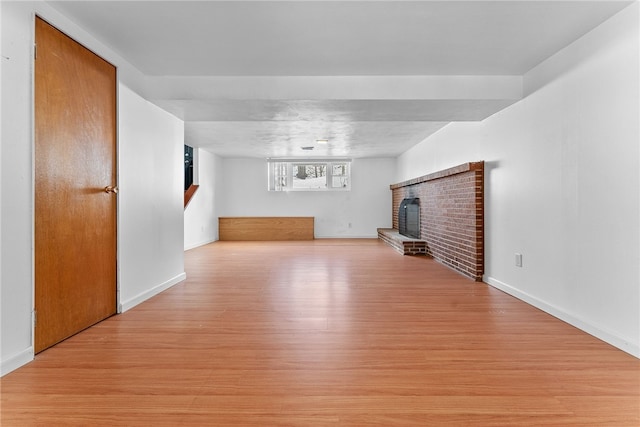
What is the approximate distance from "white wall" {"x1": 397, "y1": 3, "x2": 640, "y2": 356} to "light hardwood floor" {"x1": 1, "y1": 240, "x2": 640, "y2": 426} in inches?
9.1

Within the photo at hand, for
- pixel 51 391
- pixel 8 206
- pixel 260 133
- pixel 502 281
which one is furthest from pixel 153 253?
pixel 502 281

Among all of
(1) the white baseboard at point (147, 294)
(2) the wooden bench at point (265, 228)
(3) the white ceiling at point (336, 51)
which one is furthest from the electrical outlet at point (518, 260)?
(2) the wooden bench at point (265, 228)

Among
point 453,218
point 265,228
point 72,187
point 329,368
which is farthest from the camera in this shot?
point 265,228

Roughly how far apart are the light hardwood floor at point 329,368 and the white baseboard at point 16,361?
0.13 ft

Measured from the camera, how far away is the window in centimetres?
877

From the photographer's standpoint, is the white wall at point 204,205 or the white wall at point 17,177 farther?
the white wall at point 204,205

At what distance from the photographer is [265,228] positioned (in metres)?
8.45

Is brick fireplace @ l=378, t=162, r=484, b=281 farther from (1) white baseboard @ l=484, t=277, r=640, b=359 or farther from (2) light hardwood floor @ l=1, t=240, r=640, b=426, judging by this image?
(2) light hardwood floor @ l=1, t=240, r=640, b=426

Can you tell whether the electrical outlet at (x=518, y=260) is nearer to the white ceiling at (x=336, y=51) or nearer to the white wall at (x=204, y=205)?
the white ceiling at (x=336, y=51)

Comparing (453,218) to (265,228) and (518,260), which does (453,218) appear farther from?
(265,228)

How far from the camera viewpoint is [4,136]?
67.0 inches

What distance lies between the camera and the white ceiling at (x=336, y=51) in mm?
2053

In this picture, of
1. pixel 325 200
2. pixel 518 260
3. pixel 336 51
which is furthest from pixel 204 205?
pixel 518 260

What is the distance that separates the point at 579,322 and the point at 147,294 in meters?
3.42
